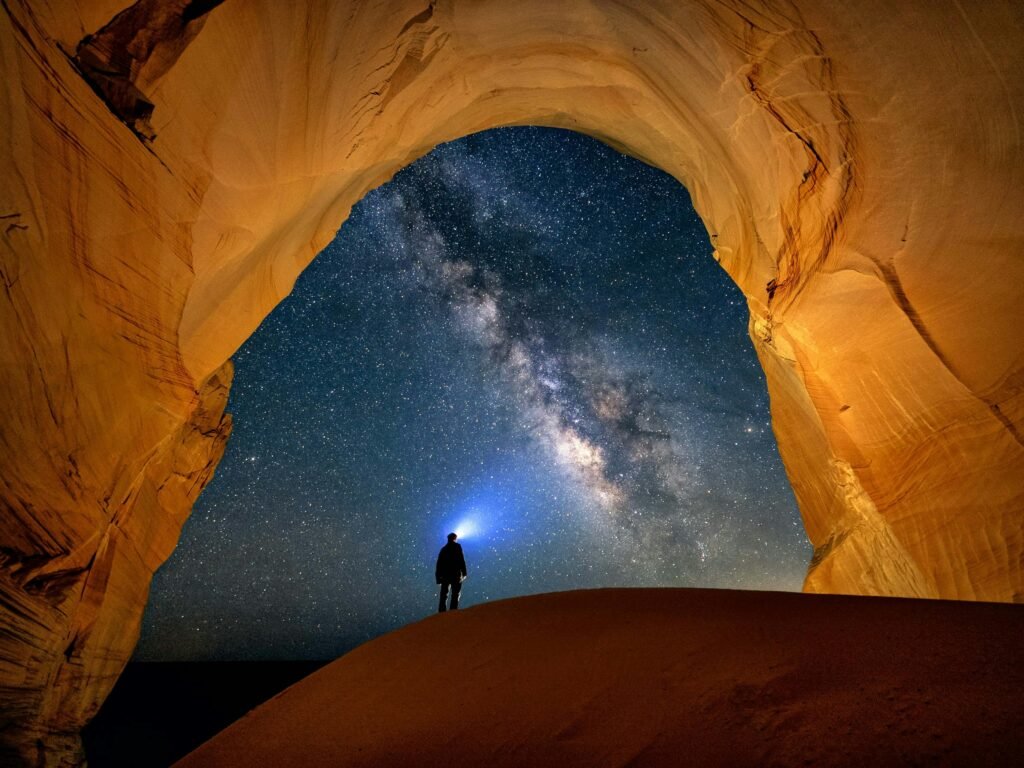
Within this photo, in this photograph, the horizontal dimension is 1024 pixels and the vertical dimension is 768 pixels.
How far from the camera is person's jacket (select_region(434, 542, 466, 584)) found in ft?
21.1

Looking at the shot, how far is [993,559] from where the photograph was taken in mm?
4207

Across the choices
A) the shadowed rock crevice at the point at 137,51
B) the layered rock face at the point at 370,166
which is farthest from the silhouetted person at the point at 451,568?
the shadowed rock crevice at the point at 137,51

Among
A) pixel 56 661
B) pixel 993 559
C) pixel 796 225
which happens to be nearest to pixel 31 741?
pixel 56 661

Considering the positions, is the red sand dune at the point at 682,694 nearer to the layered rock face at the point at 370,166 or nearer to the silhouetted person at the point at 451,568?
the layered rock face at the point at 370,166

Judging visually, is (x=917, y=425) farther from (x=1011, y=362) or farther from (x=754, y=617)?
(x=754, y=617)

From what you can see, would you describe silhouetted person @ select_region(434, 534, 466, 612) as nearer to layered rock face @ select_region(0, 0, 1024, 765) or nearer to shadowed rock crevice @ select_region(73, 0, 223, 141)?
layered rock face @ select_region(0, 0, 1024, 765)

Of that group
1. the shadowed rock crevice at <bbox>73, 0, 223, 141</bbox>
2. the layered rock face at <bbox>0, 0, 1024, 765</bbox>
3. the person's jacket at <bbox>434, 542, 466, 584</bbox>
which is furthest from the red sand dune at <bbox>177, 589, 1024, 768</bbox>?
the shadowed rock crevice at <bbox>73, 0, 223, 141</bbox>

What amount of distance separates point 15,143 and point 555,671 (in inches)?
163

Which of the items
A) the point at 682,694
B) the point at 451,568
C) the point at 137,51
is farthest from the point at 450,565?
the point at 137,51

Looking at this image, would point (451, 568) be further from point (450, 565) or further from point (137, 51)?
point (137, 51)

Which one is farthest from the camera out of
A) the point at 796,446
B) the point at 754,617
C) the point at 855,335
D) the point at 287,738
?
the point at 796,446

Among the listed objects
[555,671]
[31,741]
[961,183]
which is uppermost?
[961,183]

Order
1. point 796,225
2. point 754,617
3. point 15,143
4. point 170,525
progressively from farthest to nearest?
1. point 170,525
2. point 796,225
3. point 15,143
4. point 754,617

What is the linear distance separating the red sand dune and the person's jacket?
133 inches
